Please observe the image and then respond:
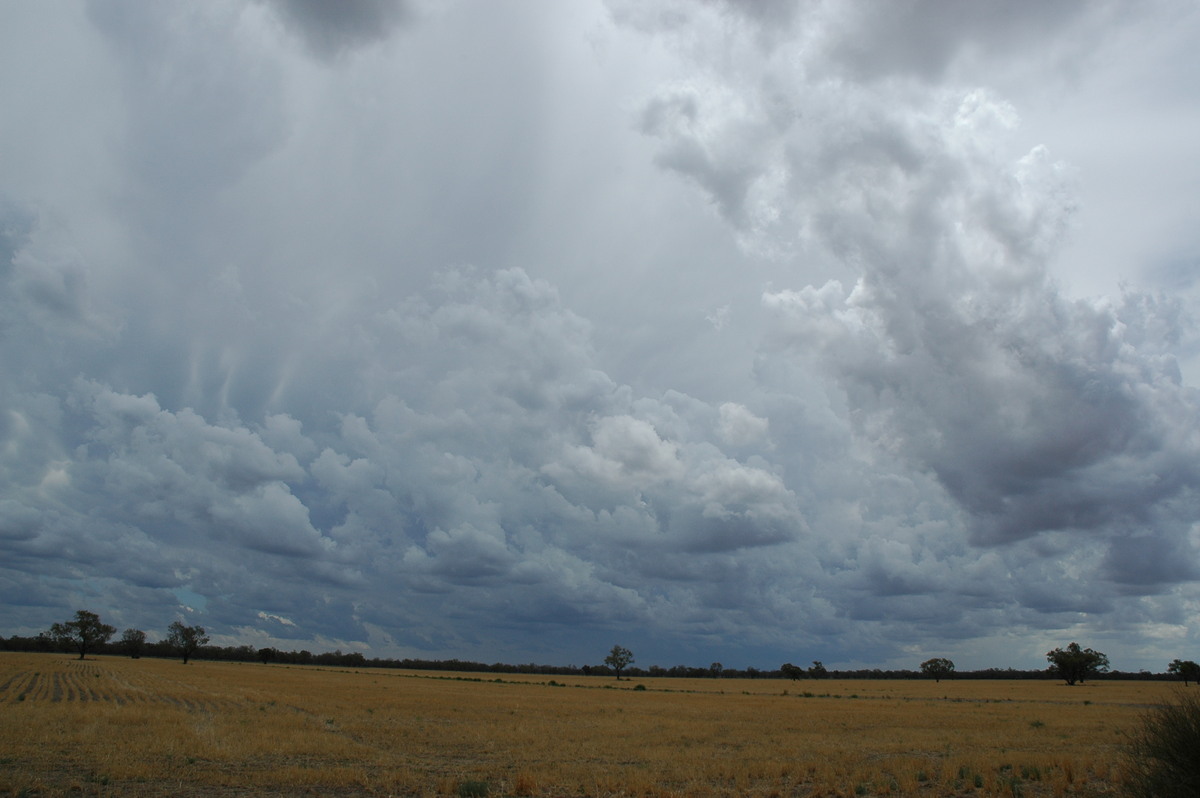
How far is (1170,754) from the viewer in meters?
14.1

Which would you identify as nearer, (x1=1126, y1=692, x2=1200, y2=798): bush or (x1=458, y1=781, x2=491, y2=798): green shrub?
(x1=1126, y1=692, x2=1200, y2=798): bush

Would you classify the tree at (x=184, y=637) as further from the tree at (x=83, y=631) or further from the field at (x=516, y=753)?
the field at (x=516, y=753)

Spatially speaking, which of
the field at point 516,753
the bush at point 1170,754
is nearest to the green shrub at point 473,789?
the field at point 516,753

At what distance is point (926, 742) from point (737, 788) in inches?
721

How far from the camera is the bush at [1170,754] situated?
13680mm

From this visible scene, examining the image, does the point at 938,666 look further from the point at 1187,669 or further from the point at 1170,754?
the point at 1170,754

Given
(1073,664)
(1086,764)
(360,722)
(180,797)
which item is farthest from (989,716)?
(1073,664)

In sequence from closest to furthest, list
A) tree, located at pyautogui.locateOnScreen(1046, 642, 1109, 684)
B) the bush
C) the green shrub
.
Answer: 1. the bush
2. the green shrub
3. tree, located at pyautogui.locateOnScreen(1046, 642, 1109, 684)

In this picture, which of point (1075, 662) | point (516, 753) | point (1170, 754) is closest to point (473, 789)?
point (516, 753)

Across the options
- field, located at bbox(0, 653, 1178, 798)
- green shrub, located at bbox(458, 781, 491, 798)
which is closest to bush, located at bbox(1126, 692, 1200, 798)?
field, located at bbox(0, 653, 1178, 798)

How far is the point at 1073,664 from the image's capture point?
151 meters

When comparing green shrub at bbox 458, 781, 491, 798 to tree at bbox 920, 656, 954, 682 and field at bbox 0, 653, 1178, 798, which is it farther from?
tree at bbox 920, 656, 954, 682

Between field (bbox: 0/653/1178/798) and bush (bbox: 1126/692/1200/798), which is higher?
bush (bbox: 1126/692/1200/798)

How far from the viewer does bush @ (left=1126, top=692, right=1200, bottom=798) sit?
13.7m
